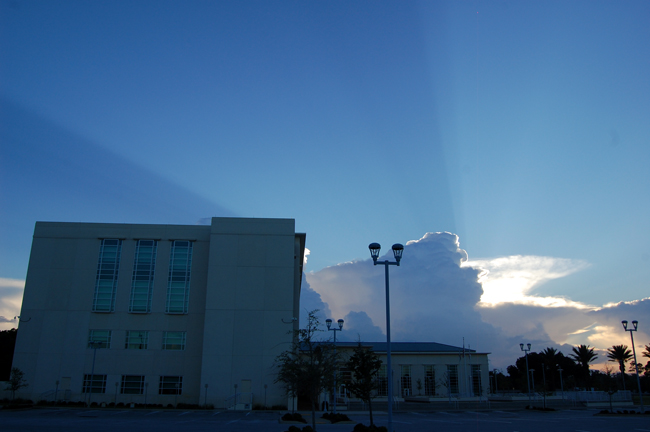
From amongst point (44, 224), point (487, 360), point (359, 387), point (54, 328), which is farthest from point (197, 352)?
point (487, 360)

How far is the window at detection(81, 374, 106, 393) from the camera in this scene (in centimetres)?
5134

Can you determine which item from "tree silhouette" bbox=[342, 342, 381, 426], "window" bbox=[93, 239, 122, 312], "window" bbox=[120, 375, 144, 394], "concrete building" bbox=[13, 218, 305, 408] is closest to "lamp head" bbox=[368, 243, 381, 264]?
"tree silhouette" bbox=[342, 342, 381, 426]

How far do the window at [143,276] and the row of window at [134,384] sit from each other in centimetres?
747

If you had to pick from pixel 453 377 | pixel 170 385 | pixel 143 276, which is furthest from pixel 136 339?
pixel 453 377

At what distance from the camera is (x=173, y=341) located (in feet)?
175

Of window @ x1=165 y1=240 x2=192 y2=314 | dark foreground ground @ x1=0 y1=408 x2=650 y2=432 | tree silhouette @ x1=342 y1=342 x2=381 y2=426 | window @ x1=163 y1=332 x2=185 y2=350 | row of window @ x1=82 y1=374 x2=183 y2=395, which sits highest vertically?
window @ x1=165 y1=240 x2=192 y2=314

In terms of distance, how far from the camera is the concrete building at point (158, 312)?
50969 mm

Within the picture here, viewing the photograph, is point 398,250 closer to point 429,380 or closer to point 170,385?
point 170,385

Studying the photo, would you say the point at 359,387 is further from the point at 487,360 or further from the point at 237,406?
the point at 487,360

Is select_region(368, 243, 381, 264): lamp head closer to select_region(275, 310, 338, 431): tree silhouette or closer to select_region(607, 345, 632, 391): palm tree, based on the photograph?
select_region(275, 310, 338, 431): tree silhouette

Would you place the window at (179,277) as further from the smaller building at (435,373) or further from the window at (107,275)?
the smaller building at (435,373)

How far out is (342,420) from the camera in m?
32.9

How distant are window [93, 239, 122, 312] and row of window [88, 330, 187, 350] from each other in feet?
8.96

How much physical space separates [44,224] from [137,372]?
68.8ft
